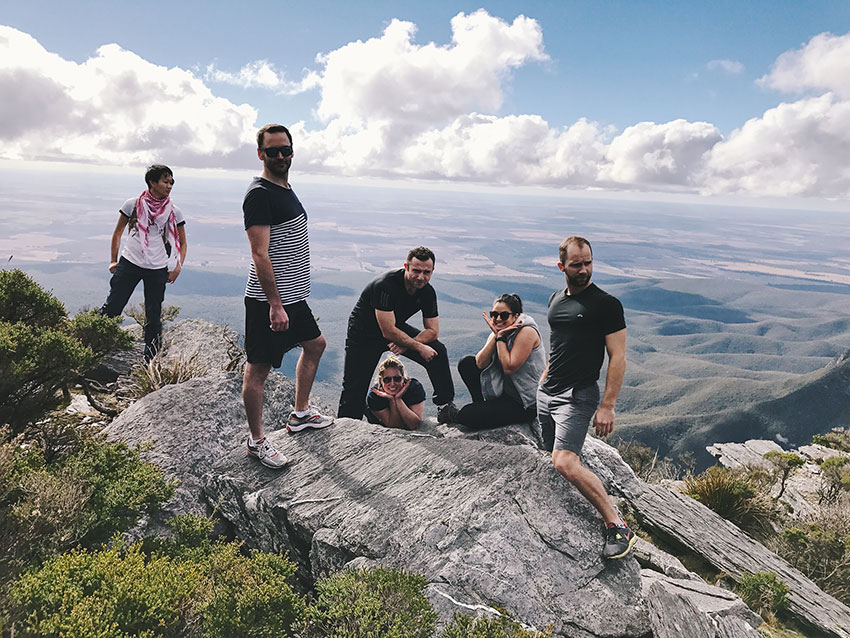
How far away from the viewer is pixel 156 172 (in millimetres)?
7250

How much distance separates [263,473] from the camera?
5410mm

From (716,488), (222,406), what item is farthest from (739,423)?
(222,406)

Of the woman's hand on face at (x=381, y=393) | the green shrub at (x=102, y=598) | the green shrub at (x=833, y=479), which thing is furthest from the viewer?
the green shrub at (x=833, y=479)

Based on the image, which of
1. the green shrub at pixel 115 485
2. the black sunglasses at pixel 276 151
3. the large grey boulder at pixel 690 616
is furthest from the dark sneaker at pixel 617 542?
the black sunglasses at pixel 276 151

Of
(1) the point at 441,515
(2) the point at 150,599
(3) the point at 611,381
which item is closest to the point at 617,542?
(3) the point at 611,381

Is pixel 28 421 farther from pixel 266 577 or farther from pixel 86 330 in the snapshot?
pixel 266 577

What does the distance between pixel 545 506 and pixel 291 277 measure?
3.49 m

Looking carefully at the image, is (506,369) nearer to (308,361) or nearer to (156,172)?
(308,361)

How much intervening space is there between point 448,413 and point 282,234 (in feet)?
12.3

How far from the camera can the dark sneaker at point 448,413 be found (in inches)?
284

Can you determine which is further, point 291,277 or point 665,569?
point 665,569

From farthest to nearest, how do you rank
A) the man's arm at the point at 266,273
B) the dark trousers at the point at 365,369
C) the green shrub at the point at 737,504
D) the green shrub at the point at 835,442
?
1. the green shrub at the point at 835,442
2. the green shrub at the point at 737,504
3. the dark trousers at the point at 365,369
4. the man's arm at the point at 266,273

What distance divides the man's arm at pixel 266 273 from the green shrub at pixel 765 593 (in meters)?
7.20

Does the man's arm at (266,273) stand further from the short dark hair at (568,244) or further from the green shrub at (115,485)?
the short dark hair at (568,244)
